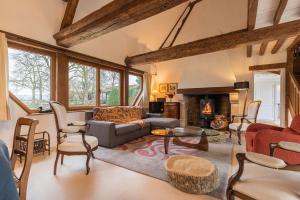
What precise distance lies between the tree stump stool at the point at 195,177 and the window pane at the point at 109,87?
135 inches

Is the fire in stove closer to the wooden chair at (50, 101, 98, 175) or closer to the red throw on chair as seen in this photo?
the red throw on chair

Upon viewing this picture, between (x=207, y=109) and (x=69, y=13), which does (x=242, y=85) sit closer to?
(x=207, y=109)

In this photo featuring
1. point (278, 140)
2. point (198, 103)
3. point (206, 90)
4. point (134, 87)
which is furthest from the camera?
point (198, 103)

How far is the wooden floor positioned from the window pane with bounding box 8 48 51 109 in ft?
4.70

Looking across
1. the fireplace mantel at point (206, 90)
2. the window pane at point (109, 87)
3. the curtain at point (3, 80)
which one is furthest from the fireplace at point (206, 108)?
the curtain at point (3, 80)

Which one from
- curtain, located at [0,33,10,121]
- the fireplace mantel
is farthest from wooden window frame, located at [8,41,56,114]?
the fireplace mantel

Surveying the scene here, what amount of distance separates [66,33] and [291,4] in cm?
425

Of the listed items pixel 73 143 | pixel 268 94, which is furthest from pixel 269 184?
pixel 268 94

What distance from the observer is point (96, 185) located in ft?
6.72

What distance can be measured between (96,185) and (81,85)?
295 cm

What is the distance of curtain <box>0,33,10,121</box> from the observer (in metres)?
2.71

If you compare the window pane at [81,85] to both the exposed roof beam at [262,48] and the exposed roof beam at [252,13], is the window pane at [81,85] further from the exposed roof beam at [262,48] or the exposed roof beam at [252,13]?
the exposed roof beam at [262,48]

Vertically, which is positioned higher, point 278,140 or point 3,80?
point 3,80

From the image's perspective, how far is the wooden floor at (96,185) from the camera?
1812 mm
